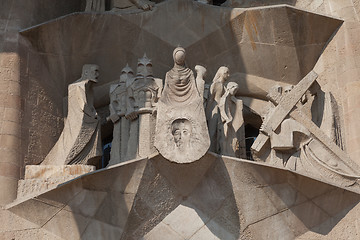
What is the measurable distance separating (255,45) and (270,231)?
9.03 feet

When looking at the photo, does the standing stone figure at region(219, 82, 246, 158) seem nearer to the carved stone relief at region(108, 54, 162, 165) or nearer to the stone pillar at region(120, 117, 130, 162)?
the carved stone relief at region(108, 54, 162, 165)

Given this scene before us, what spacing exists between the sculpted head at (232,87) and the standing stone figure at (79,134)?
5.45 ft

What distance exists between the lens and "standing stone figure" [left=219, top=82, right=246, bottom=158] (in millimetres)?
10375

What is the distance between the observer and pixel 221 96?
10.8 m

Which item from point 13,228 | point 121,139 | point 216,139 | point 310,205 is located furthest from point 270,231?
point 13,228

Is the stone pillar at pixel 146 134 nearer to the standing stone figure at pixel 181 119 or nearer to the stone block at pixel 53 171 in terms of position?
the standing stone figure at pixel 181 119

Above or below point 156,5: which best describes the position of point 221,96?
below

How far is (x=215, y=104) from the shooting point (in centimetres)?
1066

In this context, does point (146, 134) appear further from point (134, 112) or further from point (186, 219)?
point (186, 219)

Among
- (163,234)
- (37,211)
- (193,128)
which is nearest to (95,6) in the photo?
(193,128)

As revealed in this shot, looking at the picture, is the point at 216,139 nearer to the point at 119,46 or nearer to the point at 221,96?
the point at 221,96

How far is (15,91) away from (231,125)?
104 inches

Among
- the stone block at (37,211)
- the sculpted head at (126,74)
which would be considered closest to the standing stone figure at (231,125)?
the sculpted head at (126,74)

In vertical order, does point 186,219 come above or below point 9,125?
below
